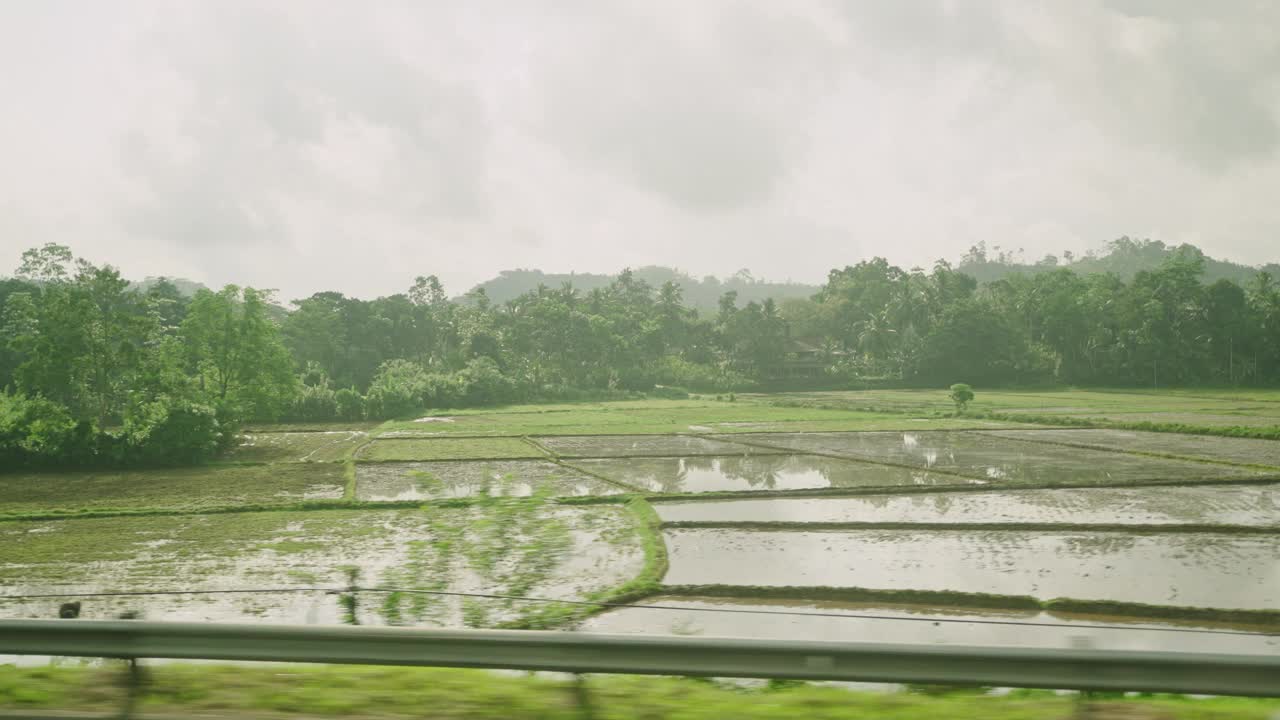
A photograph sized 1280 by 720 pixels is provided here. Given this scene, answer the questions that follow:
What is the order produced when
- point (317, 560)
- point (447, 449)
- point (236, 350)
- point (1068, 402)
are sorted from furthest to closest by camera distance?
1. point (1068, 402)
2. point (236, 350)
3. point (447, 449)
4. point (317, 560)

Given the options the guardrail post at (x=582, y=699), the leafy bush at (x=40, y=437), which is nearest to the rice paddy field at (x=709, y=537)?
the guardrail post at (x=582, y=699)

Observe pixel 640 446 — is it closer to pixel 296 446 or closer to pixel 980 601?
pixel 296 446

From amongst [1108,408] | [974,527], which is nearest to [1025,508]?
[974,527]

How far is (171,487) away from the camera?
1828cm

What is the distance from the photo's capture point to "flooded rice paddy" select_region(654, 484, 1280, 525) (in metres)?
13.4

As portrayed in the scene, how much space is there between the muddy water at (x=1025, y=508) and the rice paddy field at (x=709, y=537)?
0.32 feet

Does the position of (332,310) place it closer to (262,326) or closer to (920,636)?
(262,326)

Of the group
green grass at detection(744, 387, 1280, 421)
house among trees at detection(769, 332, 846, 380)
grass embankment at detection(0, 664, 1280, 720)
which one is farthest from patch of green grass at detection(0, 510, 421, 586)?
house among trees at detection(769, 332, 846, 380)

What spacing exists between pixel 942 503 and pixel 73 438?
21625 mm

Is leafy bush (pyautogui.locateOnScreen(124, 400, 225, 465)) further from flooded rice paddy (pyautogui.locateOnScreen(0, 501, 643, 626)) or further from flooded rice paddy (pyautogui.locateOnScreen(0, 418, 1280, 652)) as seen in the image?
flooded rice paddy (pyautogui.locateOnScreen(0, 501, 643, 626))

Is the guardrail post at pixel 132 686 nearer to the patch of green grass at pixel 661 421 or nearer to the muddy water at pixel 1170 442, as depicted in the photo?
the muddy water at pixel 1170 442

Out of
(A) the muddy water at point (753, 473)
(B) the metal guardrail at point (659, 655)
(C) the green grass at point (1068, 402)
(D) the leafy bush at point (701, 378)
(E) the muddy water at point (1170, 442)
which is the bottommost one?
(A) the muddy water at point (753, 473)

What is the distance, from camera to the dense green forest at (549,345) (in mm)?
25703

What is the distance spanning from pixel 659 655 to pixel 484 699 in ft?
3.01
